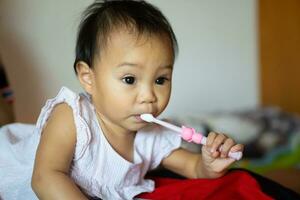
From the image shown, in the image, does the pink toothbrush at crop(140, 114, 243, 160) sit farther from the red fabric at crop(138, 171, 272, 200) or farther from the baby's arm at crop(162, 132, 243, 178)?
the red fabric at crop(138, 171, 272, 200)

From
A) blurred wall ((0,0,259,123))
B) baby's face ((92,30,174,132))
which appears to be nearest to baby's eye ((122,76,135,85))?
baby's face ((92,30,174,132))

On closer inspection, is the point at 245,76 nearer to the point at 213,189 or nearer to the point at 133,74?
the point at 213,189

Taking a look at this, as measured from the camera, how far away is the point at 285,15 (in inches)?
66.2

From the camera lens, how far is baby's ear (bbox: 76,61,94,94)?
0.67 metres

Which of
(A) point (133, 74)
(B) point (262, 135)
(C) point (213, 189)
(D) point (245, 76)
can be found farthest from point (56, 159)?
(D) point (245, 76)

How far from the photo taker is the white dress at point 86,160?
2.24 ft

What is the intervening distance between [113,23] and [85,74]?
98mm

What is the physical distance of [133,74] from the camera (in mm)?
626

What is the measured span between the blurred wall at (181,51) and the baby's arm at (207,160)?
288 millimetres

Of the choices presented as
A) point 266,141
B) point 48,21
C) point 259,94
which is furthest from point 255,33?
point 48,21

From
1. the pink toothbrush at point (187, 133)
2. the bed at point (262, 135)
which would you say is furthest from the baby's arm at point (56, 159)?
the bed at point (262, 135)

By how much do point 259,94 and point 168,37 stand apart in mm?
1193

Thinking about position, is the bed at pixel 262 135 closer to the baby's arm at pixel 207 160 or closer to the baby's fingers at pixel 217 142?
the baby's arm at pixel 207 160

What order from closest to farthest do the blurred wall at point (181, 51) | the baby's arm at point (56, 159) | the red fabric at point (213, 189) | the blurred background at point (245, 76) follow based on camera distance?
the baby's arm at point (56, 159) < the red fabric at point (213, 189) < the blurred wall at point (181, 51) < the blurred background at point (245, 76)
